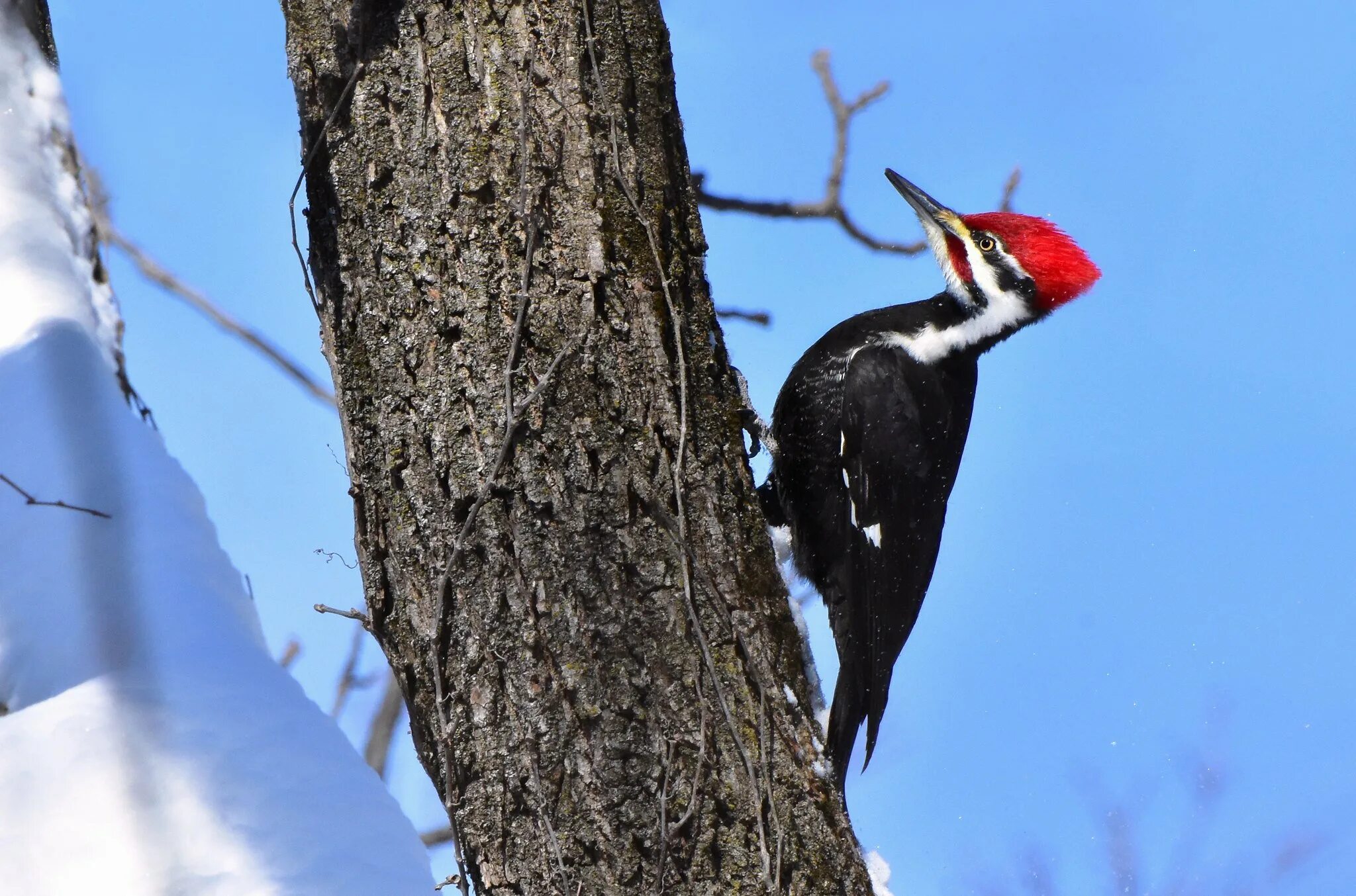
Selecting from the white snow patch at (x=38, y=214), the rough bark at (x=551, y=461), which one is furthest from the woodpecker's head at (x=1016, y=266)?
the white snow patch at (x=38, y=214)

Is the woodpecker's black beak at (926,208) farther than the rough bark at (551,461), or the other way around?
the woodpecker's black beak at (926,208)

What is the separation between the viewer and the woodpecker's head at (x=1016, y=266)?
269cm

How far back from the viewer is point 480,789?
4.77 feet

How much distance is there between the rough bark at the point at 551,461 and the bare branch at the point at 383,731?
3.83 meters

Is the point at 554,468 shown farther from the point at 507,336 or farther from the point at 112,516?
the point at 112,516

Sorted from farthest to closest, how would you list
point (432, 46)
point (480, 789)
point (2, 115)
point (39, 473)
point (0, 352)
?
point (2, 115), point (0, 352), point (39, 473), point (432, 46), point (480, 789)

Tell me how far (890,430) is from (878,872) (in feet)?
3.72

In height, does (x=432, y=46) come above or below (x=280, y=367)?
below

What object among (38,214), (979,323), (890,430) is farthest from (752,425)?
(38,214)

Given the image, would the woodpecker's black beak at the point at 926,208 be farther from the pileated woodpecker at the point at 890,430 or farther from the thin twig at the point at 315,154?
the thin twig at the point at 315,154

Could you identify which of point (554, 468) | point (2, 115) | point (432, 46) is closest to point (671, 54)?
point (432, 46)

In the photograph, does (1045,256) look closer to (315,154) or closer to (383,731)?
(315,154)

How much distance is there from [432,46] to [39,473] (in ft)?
4.69

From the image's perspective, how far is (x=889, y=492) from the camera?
2428 mm
